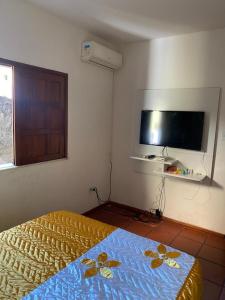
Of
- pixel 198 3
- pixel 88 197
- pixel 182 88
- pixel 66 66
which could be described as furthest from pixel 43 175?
pixel 198 3

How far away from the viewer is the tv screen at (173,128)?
2.93 meters

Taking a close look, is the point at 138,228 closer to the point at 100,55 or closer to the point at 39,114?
the point at 39,114

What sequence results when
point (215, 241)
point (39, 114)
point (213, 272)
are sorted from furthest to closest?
point (215, 241), point (39, 114), point (213, 272)

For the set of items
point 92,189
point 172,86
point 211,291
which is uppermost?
point 172,86

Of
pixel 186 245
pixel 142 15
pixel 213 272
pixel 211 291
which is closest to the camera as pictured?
pixel 211 291

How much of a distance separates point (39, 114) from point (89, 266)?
1.76 metres

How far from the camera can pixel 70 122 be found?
9.87 ft

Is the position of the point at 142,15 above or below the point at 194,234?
above

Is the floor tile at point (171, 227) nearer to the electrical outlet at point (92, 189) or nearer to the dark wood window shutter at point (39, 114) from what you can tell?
the electrical outlet at point (92, 189)

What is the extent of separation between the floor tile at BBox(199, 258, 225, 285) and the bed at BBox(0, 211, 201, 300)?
2.97ft

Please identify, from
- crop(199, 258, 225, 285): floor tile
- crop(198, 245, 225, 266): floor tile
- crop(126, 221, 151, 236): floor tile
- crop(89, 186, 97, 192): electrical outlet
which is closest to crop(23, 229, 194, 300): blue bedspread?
crop(199, 258, 225, 285): floor tile

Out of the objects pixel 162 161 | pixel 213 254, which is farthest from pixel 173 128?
pixel 213 254

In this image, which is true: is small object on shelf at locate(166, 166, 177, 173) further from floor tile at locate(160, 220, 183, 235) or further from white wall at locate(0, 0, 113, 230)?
white wall at locate(0, 0, 113, 230)

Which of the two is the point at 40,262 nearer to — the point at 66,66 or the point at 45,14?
the point at 66,66
